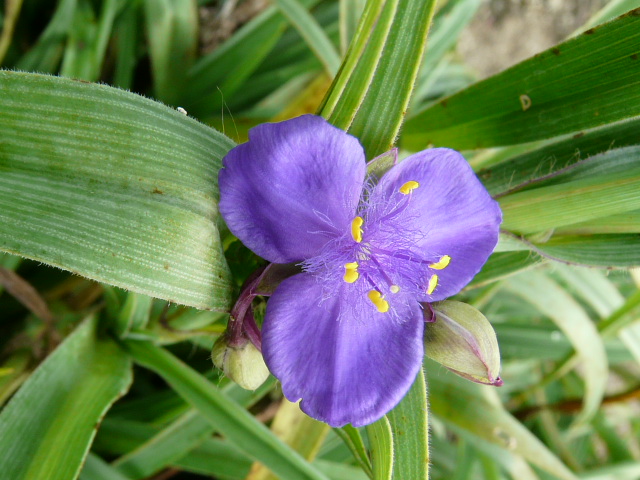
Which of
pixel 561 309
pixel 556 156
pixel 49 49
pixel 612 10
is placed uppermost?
pixel 612 10

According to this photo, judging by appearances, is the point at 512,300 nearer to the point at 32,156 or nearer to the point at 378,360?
the point at 378,360

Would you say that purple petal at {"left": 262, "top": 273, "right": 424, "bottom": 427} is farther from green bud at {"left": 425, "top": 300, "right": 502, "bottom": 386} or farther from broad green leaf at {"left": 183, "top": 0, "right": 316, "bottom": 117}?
broad green leaf at {"left": 183, "top": 0, "right": 316, "bottom": 117}

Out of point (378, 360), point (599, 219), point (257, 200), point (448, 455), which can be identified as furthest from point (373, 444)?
point (448, 455)

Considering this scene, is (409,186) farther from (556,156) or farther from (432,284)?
(556,156)

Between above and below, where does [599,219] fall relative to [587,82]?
below

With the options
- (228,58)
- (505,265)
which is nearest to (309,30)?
(228,58)

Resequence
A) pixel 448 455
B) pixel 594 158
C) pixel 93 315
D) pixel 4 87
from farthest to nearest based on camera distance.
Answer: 1. pixel 448 455
2. pixel 93 315
3. pixel 594 158
4. pixel 4 87
